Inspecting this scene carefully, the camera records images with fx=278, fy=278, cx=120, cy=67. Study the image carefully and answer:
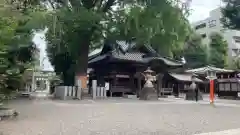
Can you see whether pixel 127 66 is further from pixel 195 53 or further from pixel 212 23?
pixel 212 23

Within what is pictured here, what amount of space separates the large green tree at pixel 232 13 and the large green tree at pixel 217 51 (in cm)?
2717

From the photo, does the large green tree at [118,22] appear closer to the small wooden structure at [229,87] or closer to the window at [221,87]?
the small wooden structure at [229,87]

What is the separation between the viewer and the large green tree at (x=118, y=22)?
19688 mm

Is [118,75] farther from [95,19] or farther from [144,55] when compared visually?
[95,19]

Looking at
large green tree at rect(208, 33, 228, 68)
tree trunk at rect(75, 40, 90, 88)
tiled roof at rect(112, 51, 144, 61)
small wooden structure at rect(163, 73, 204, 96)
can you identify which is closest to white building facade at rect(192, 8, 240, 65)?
large green tree at rect(208, 33, 228, 68)

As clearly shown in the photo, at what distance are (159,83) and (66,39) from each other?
12.0m

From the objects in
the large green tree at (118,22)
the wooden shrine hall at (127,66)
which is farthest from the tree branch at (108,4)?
the wooden shrine hall at (127,66)

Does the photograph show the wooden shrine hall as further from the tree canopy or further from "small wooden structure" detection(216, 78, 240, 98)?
the tree canopy

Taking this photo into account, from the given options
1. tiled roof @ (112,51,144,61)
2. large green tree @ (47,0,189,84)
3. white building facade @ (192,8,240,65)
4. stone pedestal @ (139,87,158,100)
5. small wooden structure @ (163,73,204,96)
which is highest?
white building facade @ (192,8,240,65)

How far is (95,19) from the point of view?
19891mm

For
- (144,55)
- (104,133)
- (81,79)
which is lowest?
(104,133)

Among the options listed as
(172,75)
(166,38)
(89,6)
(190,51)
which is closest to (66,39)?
(89,6)

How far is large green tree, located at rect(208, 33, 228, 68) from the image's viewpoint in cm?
4769

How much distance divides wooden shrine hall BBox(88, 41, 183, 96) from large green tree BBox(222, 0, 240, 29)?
944cm
